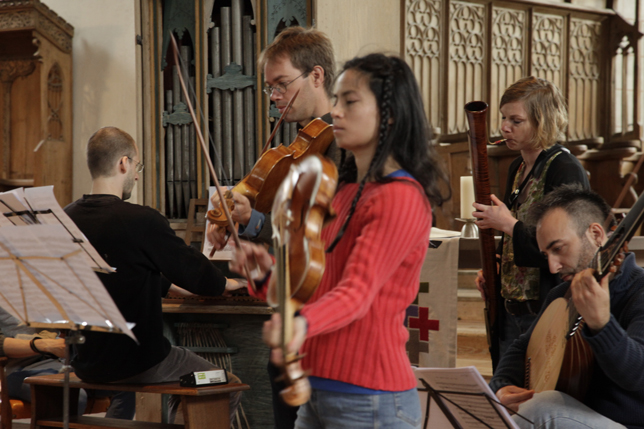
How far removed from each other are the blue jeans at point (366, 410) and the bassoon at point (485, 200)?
1322 mm

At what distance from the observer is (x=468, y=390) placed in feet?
5.97

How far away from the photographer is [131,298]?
273 cm

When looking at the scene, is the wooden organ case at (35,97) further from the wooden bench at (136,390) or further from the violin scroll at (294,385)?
the violin scroll at (294,385)

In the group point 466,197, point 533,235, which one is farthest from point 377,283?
point 466,197

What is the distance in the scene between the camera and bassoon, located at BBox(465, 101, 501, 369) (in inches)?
94.7

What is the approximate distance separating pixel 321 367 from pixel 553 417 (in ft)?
2.79

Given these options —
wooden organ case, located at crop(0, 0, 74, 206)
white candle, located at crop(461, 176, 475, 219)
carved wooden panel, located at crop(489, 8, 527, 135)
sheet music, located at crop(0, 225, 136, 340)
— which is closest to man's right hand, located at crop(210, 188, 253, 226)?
sheet music, located at crop(0, 225, 136, 340)

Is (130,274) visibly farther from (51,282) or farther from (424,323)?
(424,323)

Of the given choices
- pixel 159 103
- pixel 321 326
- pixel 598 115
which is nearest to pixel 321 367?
pixel 321 326

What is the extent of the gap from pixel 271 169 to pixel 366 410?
96 cm

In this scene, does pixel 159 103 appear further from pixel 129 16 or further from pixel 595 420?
pixel 595 420

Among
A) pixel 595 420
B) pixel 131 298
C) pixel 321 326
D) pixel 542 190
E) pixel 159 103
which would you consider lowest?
pixel 595 420

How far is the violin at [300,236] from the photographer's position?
1103 millimetres

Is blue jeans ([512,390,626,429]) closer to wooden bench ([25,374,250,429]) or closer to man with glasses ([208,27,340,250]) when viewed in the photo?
man with glasses ([208,27,340,250])
